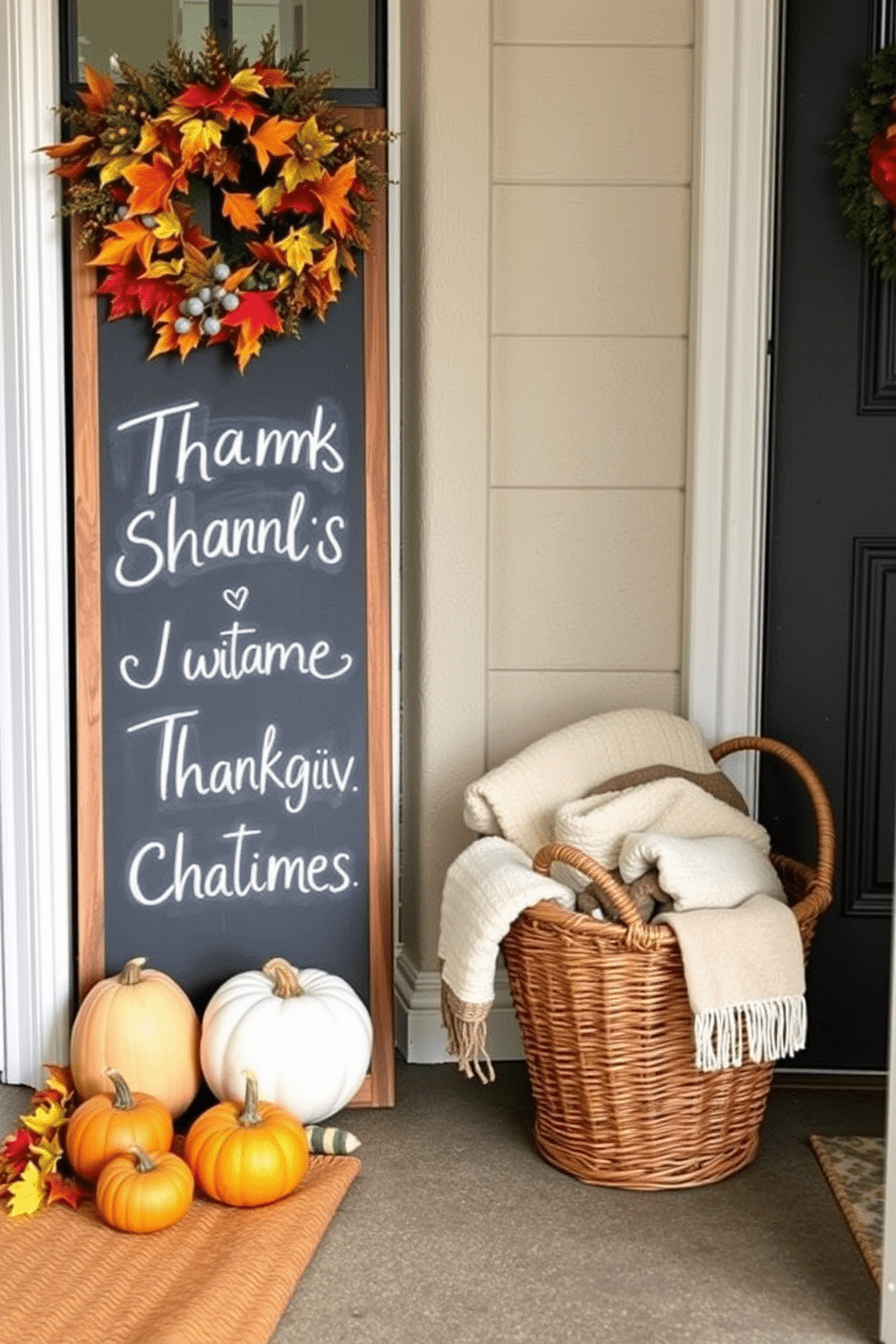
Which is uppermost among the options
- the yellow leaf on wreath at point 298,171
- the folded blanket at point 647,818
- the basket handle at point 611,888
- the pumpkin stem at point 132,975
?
the yellow leaf on wreath at point 298,171

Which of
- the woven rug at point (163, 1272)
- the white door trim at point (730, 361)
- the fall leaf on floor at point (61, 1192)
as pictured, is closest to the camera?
the woven rug at point (163, 1272)

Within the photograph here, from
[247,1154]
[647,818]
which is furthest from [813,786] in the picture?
[247,1154]

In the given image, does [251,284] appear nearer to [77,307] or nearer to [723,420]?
[77,307]

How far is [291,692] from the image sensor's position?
2.86 m

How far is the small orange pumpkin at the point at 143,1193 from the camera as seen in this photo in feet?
7.72

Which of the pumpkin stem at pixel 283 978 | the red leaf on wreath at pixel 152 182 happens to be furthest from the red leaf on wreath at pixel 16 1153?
the red leaf on wreath at pixel 152 182

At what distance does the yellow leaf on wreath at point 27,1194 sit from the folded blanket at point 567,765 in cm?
87

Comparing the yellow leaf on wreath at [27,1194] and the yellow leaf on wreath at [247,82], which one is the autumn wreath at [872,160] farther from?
the yellow leaf on wreath at [27,1194]

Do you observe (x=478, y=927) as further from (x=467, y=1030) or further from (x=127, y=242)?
(x=127, y=242)

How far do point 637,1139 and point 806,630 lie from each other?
98 cm

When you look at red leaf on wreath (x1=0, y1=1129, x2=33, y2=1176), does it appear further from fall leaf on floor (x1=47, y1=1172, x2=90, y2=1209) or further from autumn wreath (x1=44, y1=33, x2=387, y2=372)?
autumn wreath (x1=44, y1=33, x2=387, y2=372)

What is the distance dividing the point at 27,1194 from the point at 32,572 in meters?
1.00

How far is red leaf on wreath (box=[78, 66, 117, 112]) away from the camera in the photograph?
2705 millimetres

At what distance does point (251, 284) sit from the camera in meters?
2.74
